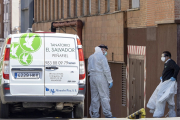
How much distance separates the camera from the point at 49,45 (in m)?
9.24

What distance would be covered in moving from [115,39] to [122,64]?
109cm

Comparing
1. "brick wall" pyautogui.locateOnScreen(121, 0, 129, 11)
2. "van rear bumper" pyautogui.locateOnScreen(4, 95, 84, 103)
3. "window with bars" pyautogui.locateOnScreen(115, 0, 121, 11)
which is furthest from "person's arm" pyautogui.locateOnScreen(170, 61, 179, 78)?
"window with bars" pyautogui.locateOnScreen(115, 0, 121, 11)

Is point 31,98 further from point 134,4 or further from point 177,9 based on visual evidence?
point 134,4

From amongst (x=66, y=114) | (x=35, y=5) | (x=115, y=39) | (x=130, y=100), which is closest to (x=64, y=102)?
(x=66, y=114)

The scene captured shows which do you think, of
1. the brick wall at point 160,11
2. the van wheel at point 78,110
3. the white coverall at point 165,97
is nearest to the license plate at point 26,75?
the van wheel at point 78,110

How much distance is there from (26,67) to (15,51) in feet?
1.22

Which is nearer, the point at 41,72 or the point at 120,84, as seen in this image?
the point at 41,72

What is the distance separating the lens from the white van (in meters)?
9.12

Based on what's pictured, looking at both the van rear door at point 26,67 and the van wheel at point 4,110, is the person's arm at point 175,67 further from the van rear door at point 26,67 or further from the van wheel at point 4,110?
the van wheel at point 4,110

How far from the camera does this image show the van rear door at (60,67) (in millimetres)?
9188

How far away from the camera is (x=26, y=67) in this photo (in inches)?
360

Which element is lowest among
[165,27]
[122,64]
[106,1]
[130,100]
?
[130,100]

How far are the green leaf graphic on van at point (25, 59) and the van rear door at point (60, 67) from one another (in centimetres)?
32

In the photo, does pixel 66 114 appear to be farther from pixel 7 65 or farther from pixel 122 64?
pixel 122 64
